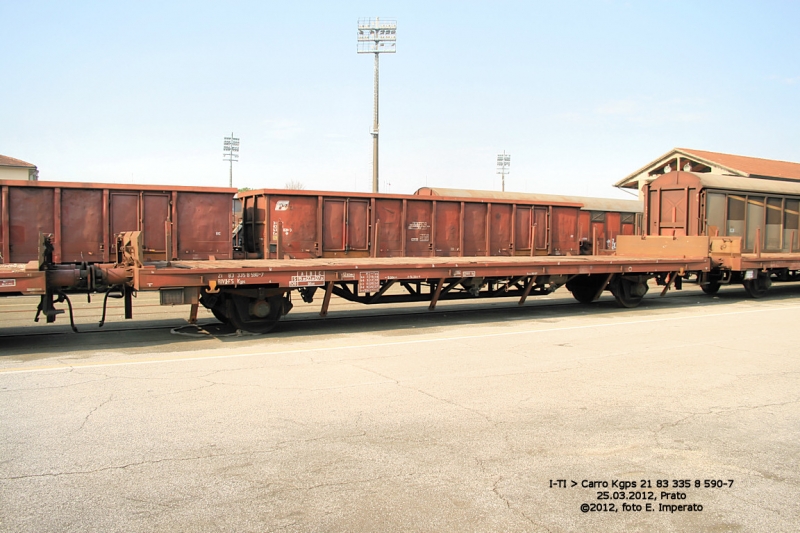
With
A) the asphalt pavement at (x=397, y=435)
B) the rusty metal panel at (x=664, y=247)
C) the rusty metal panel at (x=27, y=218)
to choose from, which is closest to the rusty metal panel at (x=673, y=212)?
the rusty metal panel at (x=664, y=247)

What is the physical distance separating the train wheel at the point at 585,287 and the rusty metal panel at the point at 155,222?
10.0 meters

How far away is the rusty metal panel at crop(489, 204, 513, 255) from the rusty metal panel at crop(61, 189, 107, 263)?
9.71 meters

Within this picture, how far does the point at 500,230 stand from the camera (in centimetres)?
1719

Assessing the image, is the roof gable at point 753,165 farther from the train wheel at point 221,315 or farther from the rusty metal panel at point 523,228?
the train wheel at point 221,315

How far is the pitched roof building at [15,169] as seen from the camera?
51844mm

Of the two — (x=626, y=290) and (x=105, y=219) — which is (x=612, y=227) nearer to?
(x=626, y=290)

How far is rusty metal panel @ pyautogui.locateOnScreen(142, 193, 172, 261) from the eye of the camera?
1463 cm

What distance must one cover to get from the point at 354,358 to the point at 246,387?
6.86 feet

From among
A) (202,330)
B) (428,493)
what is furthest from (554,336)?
(428,493)

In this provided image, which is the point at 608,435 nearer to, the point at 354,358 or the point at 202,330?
the point at 354,358

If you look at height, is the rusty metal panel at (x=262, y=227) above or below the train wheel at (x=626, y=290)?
above

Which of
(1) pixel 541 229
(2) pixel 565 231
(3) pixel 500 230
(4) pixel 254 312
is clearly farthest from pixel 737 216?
(4) pixel 254 312

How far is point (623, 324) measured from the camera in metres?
12.5

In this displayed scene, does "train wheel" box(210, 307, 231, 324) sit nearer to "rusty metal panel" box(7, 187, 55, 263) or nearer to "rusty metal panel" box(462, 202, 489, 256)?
"rusty metal panel" box(7, 187, 55, 263)
